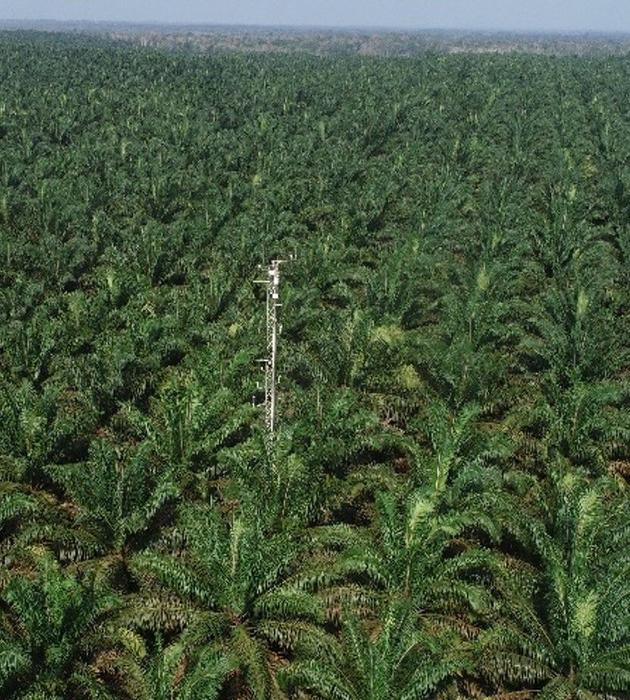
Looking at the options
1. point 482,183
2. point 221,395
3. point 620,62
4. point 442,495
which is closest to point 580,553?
point 442,495

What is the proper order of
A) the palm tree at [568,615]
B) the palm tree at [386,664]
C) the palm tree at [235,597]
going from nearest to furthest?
the palm tree at [386,664] → the palm tree at [568,615] → the palm tree at [235,597]

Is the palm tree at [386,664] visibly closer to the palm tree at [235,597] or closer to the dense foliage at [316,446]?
the dense foliage at [316,446]

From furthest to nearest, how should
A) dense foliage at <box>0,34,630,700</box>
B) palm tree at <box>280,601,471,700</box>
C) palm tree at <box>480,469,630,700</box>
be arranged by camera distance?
dense foliage at <box>0,34,630,700</box>
palm tree at <box>480,469,630,700</box>
palm tree at <box>280,601,471,700</box>

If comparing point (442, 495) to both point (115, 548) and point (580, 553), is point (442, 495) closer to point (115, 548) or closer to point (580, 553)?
point (580, 553)

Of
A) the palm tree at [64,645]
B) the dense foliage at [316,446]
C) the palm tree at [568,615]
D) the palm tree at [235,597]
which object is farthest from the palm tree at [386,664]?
the palm tree at [64,645]

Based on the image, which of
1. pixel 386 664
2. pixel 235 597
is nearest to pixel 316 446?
pixel 235 597

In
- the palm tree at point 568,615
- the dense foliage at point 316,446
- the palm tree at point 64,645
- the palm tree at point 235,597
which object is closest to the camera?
the palm tree at point 64,645

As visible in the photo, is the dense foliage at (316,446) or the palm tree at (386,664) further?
the dense foliage at (316,446)

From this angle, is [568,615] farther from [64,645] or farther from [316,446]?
[64,645]

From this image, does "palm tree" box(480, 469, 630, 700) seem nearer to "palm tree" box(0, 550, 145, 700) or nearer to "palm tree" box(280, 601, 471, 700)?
"palm tree" box(280, 601, 471, 700)

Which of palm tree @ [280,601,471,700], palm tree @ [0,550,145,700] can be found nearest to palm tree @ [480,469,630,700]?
palm tree @ [280,601,471,700]
